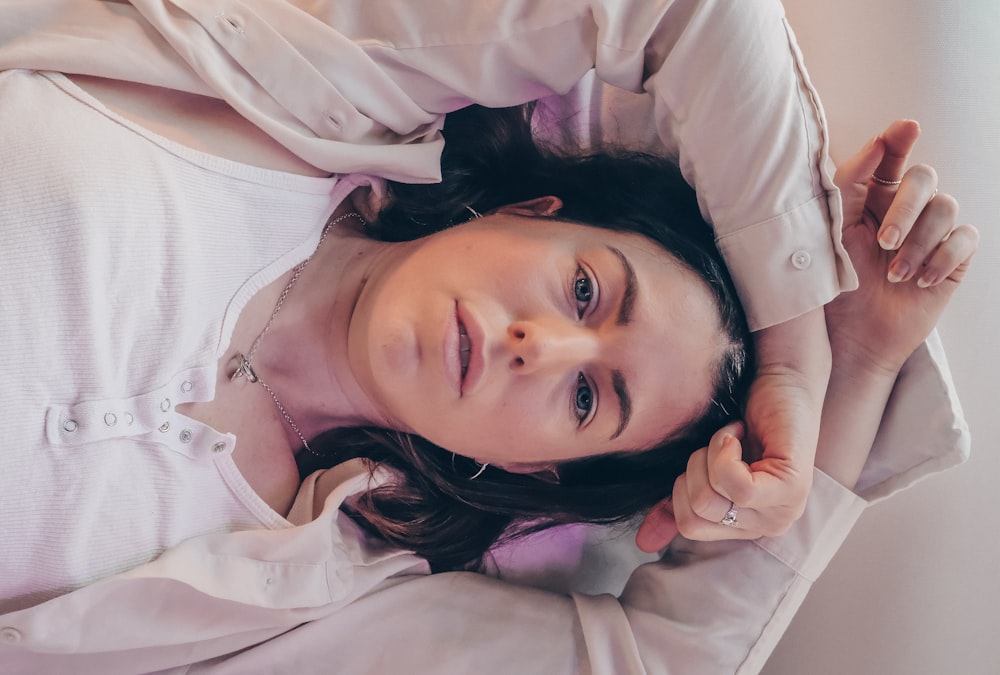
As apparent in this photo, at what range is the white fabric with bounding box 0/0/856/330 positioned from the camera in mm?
893

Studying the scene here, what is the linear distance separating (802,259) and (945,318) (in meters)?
0.37

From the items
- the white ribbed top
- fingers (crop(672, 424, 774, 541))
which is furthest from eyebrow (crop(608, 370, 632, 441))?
the white ribbed top

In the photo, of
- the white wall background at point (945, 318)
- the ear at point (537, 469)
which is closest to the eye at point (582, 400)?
the ear at point (537, 469)

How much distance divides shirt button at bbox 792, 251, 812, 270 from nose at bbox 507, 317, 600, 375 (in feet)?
0.88

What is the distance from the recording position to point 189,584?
2.97 feet

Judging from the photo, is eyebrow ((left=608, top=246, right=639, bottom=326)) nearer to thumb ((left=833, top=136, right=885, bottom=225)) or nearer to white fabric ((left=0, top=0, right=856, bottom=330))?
white fabric ((left=0, top=0, right=856, bottom=330))

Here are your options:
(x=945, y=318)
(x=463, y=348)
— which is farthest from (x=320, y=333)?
(x=945, y=318)

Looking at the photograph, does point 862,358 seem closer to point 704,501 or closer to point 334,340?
point 704,501

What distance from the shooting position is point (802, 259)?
925mm

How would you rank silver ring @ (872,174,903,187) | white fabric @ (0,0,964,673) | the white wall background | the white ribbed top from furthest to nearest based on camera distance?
1. the white wall background
2. silver ring @ (872,174,903,187)
3. white fabric @ (0,0,964,673)
4. the white ribbed top

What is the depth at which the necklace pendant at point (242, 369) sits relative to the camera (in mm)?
1005

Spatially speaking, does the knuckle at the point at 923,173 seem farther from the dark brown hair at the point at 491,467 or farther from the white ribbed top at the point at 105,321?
the white ribbed top at the point at 105,321

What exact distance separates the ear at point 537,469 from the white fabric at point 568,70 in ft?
1.16

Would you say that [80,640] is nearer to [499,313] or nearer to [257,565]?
[257,565]
